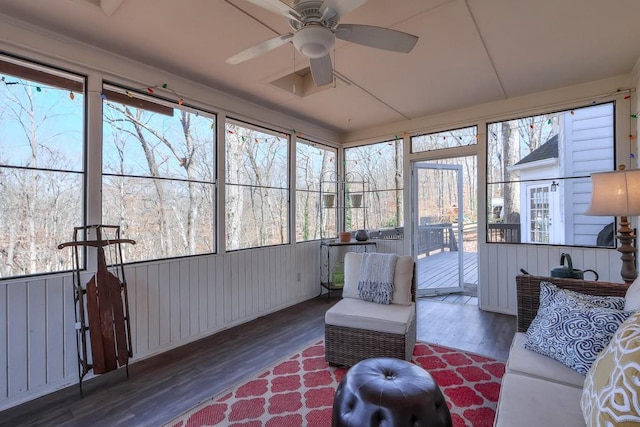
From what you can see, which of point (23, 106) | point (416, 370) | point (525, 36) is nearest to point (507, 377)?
point (416, 370)

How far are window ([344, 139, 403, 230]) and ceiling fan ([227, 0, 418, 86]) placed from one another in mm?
3147

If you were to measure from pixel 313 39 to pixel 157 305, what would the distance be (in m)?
2.67

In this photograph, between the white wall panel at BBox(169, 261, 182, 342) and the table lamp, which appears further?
the white wall panel at BBox(169, 261, 182, 342)

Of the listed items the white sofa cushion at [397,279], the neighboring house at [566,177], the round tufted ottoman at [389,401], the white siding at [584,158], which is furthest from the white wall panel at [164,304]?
the white siding at [584,158]

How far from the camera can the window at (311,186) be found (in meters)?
4.66

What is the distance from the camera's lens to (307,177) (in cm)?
482

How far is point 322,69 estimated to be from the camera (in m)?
2.13

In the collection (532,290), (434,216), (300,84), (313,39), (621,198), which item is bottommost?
(532,290)

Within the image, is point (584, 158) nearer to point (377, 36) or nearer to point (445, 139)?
point (445, 139)

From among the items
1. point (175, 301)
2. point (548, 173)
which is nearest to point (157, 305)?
point (175, 301)

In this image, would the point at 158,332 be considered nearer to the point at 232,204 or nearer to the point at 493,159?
the point at 232,204

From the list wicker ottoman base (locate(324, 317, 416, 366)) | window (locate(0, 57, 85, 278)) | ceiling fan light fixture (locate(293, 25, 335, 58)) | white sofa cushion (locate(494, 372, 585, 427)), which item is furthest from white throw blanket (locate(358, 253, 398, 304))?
window (locate(0, 57, 85, 278))

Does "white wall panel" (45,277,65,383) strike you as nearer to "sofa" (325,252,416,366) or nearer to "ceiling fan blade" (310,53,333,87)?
"sofa" (325,252,416,366)

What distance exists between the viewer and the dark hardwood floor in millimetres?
2057
